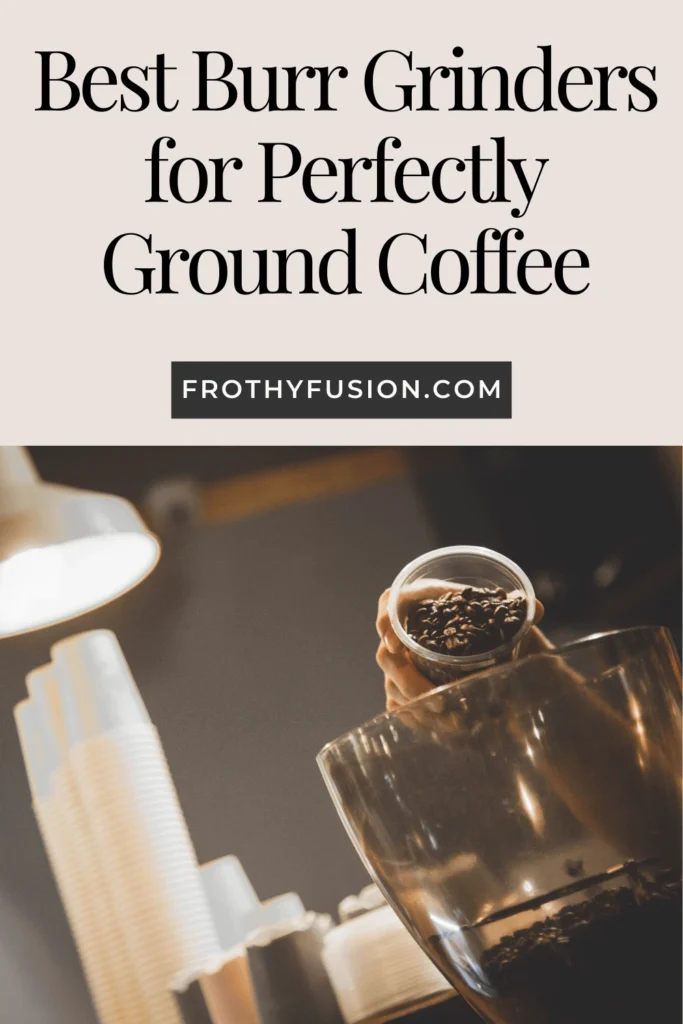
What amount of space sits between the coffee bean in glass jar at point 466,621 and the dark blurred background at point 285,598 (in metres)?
0.09

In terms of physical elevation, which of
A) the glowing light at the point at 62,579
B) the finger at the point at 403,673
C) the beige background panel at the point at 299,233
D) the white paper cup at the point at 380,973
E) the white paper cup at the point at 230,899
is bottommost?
the white paper cup at the point at 380,973

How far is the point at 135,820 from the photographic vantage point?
24.5 inches

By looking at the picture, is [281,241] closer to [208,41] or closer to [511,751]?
[208,41]

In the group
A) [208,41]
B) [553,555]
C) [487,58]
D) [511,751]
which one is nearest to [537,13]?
[487,58]

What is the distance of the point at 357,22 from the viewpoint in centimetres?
68

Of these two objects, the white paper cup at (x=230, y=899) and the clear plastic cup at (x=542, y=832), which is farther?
the white paper cup at (x=230, y=899)

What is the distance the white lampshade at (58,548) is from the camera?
0.63m

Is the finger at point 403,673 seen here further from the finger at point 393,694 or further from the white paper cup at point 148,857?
the white paper cup at point 148,857

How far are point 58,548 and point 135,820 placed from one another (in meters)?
0.17

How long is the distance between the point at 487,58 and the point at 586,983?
1.81ft

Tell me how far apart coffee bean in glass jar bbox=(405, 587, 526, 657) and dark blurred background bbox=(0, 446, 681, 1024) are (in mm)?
90

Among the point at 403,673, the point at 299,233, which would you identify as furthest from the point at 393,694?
the point at 299,233

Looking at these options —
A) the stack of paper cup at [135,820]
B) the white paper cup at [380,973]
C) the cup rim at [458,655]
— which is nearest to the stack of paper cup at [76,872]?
the stack of paper cup at [135,820]

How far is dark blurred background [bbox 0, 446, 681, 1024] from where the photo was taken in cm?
63
